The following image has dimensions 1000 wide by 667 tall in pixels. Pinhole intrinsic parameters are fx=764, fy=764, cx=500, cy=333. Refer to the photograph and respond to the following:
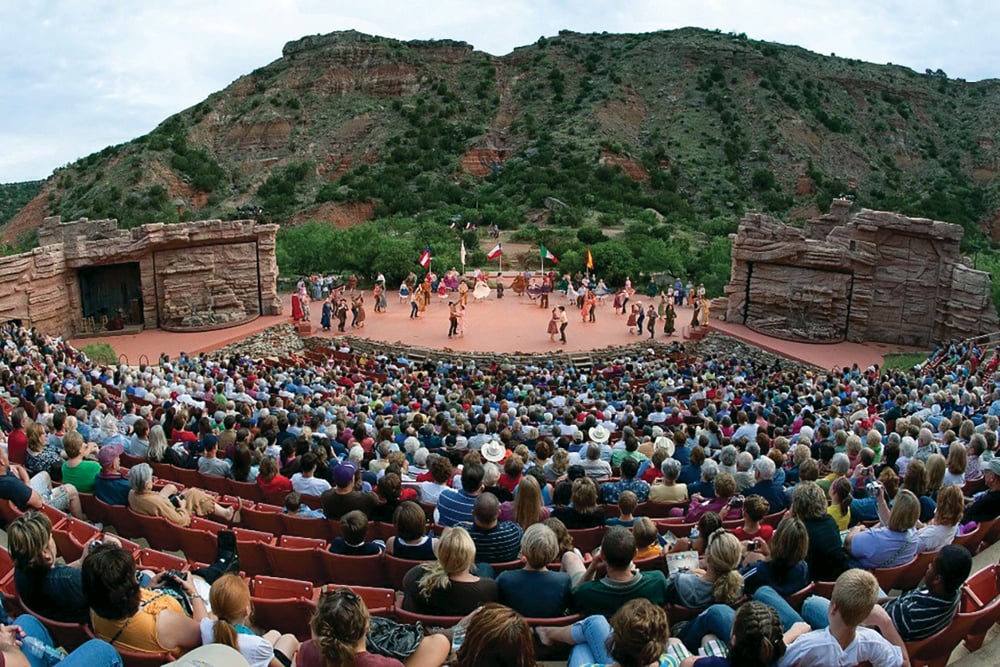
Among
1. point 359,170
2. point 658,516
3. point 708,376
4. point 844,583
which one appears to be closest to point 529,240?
point 359,170

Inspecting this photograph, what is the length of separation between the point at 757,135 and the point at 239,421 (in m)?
69.7

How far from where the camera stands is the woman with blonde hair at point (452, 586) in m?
5.28

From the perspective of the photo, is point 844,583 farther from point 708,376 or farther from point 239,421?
point 708,376

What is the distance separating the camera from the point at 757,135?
72438mm

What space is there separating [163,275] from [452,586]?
2614cm

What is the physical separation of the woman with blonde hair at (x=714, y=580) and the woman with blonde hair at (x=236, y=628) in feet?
8.83

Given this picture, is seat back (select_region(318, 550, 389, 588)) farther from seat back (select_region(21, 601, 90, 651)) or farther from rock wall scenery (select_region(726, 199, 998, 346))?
rock wall scenery (select_region(726, 199, 998, 346))

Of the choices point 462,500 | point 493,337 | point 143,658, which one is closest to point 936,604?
point 462,500

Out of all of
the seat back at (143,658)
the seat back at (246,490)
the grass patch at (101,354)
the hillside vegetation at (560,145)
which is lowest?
the grass patch at (101,354)

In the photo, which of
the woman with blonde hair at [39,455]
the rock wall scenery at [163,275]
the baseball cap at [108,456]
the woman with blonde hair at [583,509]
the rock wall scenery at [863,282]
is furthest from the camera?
the rock wall scenery at [163,275]

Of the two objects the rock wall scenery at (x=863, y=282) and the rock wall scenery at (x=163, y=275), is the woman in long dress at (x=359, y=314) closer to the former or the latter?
the rock wall scenery at (x=163, y=275)

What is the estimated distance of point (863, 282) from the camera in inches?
1071

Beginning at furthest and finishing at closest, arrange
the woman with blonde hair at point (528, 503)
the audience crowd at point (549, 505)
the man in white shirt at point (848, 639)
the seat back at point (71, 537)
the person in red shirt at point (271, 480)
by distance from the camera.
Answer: the person in red shirt at point (271, 480) < the woman with blonde hair at point (528, 503) < the seat back at point (71, 537) < the audience crowd at point (549, 505) < the man in white shirt at point (848, 639)

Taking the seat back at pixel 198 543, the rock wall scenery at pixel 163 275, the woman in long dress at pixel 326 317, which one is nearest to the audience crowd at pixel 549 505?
the seat back at pixel 198 543
